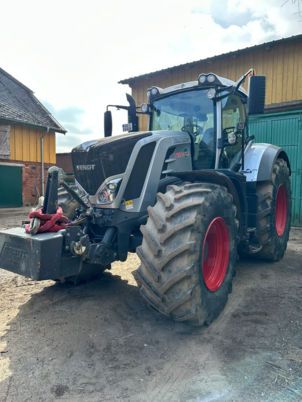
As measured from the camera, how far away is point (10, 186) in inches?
652

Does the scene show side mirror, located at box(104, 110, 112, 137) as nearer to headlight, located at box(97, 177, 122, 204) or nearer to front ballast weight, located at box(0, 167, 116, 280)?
headlight, located at box(97, 177, 122, 204)

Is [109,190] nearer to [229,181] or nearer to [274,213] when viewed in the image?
[229,181]

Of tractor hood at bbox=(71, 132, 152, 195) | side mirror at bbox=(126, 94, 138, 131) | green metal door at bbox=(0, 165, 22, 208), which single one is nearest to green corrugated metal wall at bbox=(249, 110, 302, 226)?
side mirror at bbox=(126, 94, 138, 131)

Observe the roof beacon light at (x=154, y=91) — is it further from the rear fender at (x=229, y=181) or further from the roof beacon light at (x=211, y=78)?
the rear fender at (x=229, y=181)

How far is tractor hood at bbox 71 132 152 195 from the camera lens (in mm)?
3715

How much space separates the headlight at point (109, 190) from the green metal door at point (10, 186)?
13.9 m

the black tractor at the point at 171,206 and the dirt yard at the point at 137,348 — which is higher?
the black tractor at the point at 171,206

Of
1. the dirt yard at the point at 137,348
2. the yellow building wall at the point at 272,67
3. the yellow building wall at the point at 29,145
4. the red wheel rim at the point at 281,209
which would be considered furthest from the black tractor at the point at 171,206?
the yellow building wall at the point at 29,145

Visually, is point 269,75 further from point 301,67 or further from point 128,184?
point 128,184

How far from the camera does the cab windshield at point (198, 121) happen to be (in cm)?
453

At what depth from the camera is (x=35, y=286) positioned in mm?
4621

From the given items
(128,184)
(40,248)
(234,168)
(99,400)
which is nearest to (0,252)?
(40,248)

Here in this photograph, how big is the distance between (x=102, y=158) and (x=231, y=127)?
6.34 ft

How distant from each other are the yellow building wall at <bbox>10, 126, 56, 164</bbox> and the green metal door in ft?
1.91
